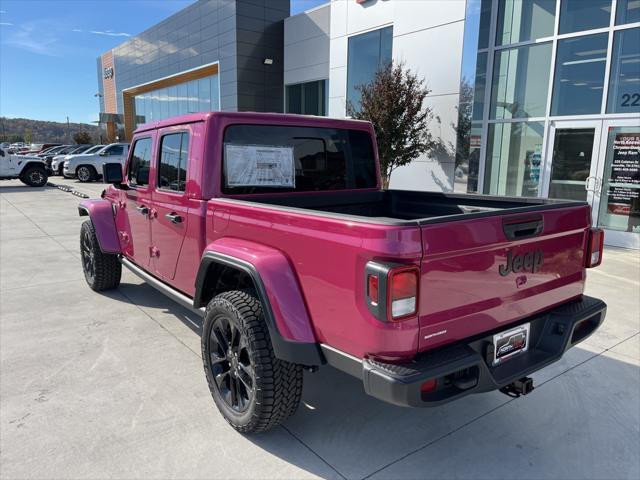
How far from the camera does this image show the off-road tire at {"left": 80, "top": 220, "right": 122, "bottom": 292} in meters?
5.12

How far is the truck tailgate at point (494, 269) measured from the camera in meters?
2.03

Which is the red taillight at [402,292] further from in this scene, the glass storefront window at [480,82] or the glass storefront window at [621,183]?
the glass storefront window at [480,82]

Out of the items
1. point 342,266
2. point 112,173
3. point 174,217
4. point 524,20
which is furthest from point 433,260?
point 524,20

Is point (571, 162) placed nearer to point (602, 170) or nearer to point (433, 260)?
point (602, 170)

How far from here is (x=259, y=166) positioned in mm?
3379

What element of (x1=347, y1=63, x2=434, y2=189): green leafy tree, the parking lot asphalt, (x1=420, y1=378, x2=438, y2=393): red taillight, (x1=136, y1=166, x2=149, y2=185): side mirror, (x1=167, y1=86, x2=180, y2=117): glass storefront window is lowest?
the parking lot asphalt

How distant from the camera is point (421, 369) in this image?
1.99 metres

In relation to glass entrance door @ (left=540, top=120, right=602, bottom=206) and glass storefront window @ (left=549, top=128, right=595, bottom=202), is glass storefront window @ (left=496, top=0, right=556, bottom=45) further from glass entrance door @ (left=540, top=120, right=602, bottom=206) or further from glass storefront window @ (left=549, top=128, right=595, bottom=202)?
glass storefront window @ (left=549, top=128, right=595, bottom=202)

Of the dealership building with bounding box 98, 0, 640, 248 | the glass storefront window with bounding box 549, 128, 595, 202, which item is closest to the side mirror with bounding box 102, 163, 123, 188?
the dealership building with bounding box 98, 0, 640, 248

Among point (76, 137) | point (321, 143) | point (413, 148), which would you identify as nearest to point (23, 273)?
point (321, 143)

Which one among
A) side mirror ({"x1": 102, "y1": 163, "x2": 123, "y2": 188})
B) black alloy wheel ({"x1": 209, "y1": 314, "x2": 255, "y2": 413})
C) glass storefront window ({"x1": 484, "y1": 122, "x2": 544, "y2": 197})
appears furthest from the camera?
glass storefront window ({"x1": 484, "y1": 122, "x2": 544, "y2": 197})

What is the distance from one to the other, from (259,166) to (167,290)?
51.3 inches

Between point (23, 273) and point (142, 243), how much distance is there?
122 inches

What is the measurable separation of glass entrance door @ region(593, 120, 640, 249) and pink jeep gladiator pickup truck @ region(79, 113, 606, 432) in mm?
6294
